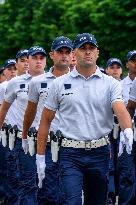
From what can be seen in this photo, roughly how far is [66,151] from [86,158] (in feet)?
0.67

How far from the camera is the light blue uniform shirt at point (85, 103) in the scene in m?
6.93

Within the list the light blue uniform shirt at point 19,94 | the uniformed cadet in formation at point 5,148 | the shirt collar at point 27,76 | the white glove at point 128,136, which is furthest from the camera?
the uniformed cadet in formation at point 5,148

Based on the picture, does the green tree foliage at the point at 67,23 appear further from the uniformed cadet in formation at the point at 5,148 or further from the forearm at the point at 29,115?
the forearm at the point at 29,115

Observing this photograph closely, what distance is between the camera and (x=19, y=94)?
9656mm

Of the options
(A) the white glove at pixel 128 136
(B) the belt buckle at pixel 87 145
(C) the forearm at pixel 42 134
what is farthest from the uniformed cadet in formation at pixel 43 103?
(A) the white glove at pixel 128 136

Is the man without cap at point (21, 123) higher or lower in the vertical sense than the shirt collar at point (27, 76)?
lower

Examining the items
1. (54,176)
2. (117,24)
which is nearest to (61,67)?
(54,176)

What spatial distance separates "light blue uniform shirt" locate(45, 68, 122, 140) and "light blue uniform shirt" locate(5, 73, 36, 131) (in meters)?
2.55

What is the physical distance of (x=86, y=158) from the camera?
6.95 meters

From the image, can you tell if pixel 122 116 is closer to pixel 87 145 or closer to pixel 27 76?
pixel 87 145

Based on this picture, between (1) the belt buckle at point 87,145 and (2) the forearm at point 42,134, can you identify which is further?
(2) the forearm at point 42,134

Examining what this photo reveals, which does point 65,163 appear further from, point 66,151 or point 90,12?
point 90,12

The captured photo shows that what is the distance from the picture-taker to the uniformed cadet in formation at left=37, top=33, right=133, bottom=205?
692 centimetres

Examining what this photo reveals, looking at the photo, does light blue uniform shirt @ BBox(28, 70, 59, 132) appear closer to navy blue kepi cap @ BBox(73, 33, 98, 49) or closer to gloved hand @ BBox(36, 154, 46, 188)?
gloved hand @ BBox(36, 154, 46, 188)
